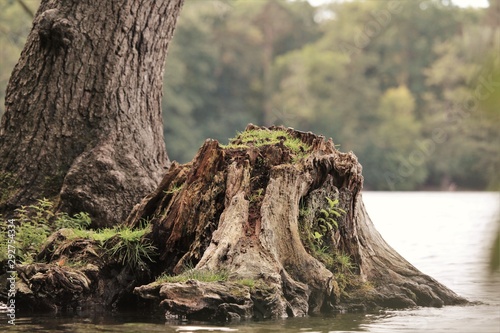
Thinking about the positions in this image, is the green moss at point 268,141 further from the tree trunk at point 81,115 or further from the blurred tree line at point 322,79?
the blurred tree line at point 322,79

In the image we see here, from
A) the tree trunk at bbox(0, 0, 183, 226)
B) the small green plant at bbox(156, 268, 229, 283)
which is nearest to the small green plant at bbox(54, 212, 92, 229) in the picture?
the tree trunk at bbox(0, 0, 183, 226)

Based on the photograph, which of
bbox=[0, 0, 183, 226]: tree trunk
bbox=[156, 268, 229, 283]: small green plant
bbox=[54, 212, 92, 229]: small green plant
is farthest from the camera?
bbox=[0, 0, 183, 226]: tree trunk

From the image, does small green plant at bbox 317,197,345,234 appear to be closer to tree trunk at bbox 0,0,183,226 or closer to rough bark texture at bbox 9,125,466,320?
rough bark texture at bbox 9,125,466,320

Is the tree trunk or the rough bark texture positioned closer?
the rough bark texture

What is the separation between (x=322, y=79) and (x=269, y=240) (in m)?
78.5

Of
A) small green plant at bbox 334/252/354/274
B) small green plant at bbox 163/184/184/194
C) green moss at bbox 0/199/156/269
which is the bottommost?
small green plant at bbox 334/252/354/274

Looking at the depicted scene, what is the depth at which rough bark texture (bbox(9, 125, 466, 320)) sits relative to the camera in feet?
21.1

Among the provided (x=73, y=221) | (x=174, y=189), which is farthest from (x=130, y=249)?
(x=73, y=221)

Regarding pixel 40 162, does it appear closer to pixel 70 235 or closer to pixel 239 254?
pixel 70 235

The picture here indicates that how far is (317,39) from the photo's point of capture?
322 ft

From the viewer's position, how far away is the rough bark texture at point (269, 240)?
643cm

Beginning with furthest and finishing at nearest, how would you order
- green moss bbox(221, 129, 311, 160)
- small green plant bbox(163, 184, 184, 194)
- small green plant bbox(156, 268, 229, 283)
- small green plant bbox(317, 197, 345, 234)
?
small green plant bbox(163, 184, 184, 194)
green moss bbox(221, 129, 311, 160)
small green plant bbox(317, 197, 345, 234)
small green plant bbox(156, 268, 229, 283)

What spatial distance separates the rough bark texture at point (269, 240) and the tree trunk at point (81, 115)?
47.3 inches

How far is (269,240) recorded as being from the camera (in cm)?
643
